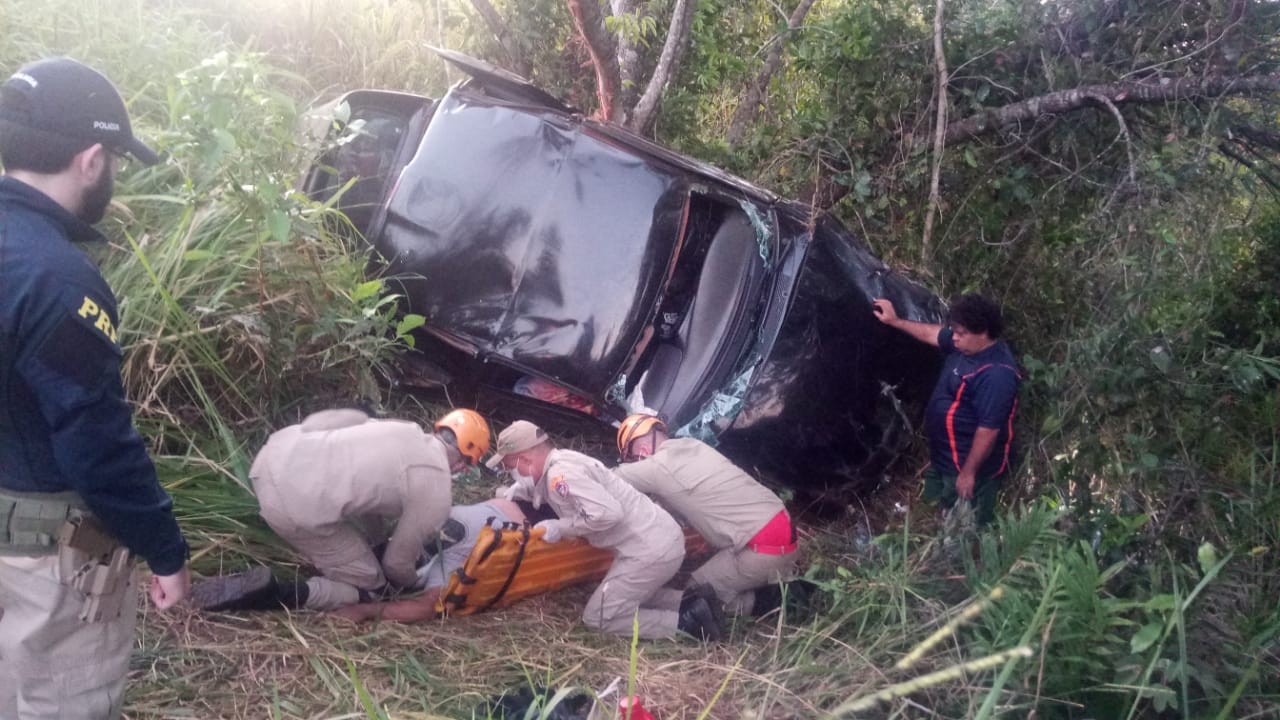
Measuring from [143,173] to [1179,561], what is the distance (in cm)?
398

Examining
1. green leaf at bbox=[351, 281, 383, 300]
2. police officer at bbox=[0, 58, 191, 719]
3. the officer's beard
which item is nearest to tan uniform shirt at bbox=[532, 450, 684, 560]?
green leaf at bbox=[351, 281, 383, 300]

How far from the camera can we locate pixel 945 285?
4699 millimetres

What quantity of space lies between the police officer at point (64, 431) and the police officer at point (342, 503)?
681 millimetres

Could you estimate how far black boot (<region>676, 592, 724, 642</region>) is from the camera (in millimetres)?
3154

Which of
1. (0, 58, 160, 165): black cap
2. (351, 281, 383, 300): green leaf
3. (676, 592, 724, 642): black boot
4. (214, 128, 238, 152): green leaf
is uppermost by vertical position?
(0, 58, 160, 165): black cap

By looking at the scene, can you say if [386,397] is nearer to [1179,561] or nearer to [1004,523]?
[1004,523]

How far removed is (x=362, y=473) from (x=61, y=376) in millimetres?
1121

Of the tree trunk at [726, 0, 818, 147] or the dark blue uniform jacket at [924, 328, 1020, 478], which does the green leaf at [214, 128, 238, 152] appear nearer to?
the dark blue uniform jacket at [924, 328, 1020, 478]

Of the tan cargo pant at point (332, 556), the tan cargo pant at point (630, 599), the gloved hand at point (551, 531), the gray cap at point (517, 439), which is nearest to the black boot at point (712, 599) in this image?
the tan cargo pant at point (630, 599)

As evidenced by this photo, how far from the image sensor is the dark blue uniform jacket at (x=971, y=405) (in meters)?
3.69

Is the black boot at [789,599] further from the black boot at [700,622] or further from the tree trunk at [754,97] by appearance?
the tree trunk at [754,97]

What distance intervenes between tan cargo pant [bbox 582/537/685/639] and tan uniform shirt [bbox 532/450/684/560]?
0.12 ft

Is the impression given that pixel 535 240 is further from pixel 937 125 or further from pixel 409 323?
pixel 937 125

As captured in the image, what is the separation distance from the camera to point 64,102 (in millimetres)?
1805
